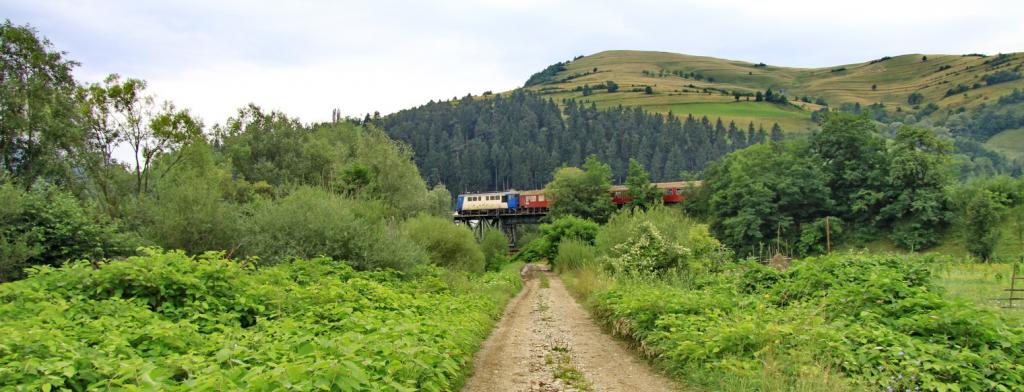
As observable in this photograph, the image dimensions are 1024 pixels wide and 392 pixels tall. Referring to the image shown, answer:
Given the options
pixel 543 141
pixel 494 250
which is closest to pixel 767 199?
pixel 494 250

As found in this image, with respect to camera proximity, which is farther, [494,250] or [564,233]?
[494,250]

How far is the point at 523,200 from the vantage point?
7844 centimetres

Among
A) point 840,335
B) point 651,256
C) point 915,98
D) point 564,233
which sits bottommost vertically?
point 564,233

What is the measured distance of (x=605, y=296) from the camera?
15922mm

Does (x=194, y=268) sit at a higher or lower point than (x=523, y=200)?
higher

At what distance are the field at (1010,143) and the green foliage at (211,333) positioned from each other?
15092 centimetres

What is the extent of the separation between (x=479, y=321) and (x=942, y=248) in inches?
2286

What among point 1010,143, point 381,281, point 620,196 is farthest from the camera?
point 1010,143

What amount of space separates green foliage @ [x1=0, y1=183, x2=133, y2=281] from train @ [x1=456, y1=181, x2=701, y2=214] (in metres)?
59.9

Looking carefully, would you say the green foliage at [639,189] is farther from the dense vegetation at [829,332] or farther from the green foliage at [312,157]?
the dense vegetation at [829,332]

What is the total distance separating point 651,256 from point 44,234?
19.2 metres

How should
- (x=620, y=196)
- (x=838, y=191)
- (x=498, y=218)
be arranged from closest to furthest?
(x=838, y=191), (x=498, y=218), (x=620, y=196)

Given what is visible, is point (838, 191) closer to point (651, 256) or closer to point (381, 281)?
point (651, 256)

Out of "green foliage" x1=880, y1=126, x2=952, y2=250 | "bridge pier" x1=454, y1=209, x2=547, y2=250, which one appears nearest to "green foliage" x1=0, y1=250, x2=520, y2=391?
"green foliage" x1=880, y1=126, x2=952, y2=250
